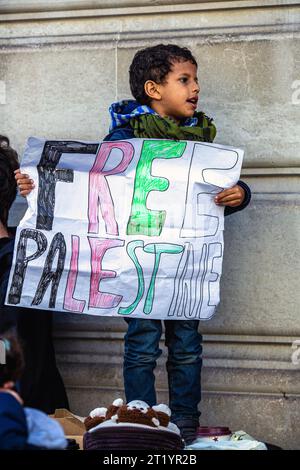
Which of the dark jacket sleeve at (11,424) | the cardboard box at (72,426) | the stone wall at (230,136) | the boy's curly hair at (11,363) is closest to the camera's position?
the dark jacket sleeve at (11,424)

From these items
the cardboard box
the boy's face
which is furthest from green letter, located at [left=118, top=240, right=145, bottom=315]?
the boy's face

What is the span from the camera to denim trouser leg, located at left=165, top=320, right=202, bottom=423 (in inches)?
230

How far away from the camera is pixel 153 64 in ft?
20.6

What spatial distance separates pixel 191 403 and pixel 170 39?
84.8 inches

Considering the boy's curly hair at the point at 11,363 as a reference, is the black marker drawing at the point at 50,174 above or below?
above

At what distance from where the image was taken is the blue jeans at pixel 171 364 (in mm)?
5797

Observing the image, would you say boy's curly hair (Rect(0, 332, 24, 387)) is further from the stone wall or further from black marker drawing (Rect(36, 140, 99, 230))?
the stone wall

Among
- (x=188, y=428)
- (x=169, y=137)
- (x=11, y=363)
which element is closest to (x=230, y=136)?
(x=169, y=137)

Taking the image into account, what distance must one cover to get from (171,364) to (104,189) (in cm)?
93

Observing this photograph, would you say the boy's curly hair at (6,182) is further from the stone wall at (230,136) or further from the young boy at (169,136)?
the young boy at (169,136)

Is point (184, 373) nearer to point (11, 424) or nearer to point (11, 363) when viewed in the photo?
point (11, 363)

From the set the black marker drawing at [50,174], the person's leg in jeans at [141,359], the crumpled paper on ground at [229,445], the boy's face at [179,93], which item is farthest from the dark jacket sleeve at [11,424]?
the boy's face at [179,93]

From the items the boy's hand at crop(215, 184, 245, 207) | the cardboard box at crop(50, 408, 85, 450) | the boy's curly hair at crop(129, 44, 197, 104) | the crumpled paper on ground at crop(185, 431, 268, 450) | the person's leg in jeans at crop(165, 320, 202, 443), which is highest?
the boy's curly hair at crop(129, 44, 197, 104)
